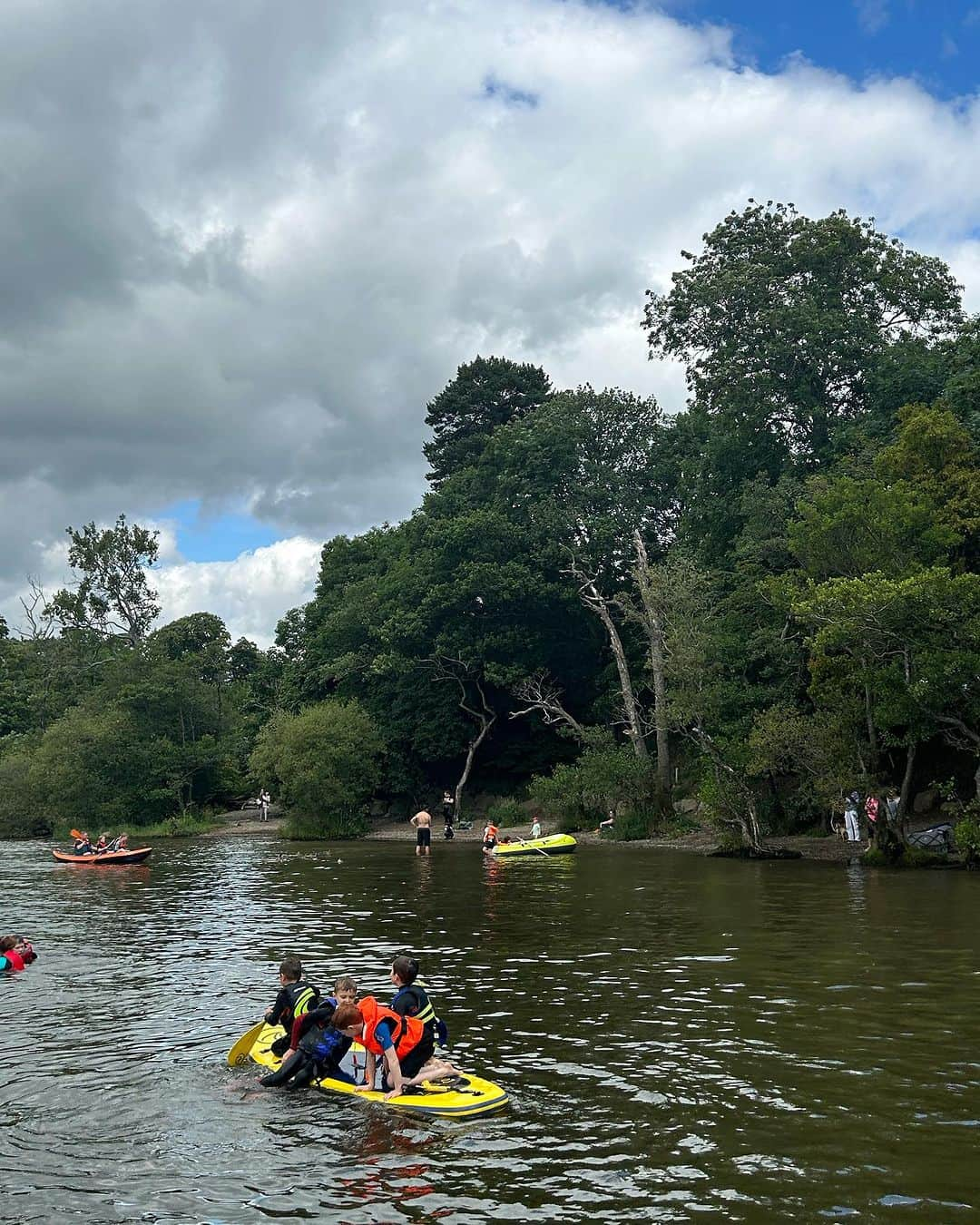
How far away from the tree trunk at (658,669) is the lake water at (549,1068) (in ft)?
66.2

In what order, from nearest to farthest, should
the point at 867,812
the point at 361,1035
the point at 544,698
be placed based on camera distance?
the point at 361,1035 → the point at 867,812 → the point at 544,698

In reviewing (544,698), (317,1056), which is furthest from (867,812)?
(544,698)

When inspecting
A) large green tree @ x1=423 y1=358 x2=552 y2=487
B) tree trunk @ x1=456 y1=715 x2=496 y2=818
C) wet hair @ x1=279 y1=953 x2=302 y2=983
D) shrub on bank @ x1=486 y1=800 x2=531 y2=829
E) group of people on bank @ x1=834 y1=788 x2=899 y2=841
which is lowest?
wet hair @ x1=279 y1=953 x2=302 y2=983

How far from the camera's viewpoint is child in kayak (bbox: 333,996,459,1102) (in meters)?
10.5

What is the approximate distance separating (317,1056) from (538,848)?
1091 inches

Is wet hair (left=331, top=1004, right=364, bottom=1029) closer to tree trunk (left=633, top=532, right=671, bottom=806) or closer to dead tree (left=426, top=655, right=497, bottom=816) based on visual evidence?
tree trunk (left=633, top=532, right=671, bottom=806)

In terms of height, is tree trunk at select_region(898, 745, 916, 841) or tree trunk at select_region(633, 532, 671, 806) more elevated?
tree trunk at select_region(633, 532, 671, 806)

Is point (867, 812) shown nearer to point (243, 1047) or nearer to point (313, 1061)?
point (243, 1047)

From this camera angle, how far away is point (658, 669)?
46.3m

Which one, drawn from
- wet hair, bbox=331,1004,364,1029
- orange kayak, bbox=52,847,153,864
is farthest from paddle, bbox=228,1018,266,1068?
orange kayak, bbox=52,847,153,864

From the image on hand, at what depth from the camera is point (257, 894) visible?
28156mm

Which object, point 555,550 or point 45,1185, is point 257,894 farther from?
point 555,550

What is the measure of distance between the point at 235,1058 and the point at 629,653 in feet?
148

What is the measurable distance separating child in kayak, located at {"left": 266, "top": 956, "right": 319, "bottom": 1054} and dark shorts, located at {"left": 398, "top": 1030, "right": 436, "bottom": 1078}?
151 cm
